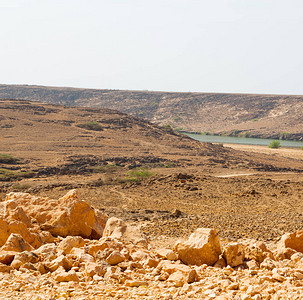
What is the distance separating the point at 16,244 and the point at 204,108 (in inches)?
3668

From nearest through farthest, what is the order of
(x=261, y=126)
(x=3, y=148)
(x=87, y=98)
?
(x=3, y=148) < (x=261, y=126) < (x=87, y=98)

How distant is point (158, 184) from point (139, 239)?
15.4 metres

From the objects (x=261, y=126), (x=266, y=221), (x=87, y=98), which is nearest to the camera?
(x=266, y=221)

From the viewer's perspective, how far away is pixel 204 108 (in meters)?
97.6

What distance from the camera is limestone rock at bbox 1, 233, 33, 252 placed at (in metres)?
6.20

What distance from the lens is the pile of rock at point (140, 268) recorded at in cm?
474

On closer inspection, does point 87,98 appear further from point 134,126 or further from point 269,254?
point 269,254

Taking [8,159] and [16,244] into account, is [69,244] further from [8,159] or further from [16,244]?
[8,159]

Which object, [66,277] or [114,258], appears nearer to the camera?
[66,277]

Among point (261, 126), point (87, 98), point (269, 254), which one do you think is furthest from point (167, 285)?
point (87, 98)

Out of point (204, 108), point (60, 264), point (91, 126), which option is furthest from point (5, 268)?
point (204, 108)

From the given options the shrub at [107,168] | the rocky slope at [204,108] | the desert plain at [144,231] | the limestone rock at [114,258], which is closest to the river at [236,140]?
the rocky slope at [204,108]

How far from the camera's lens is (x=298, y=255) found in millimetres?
6062

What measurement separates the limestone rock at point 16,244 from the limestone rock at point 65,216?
1.32 metres
